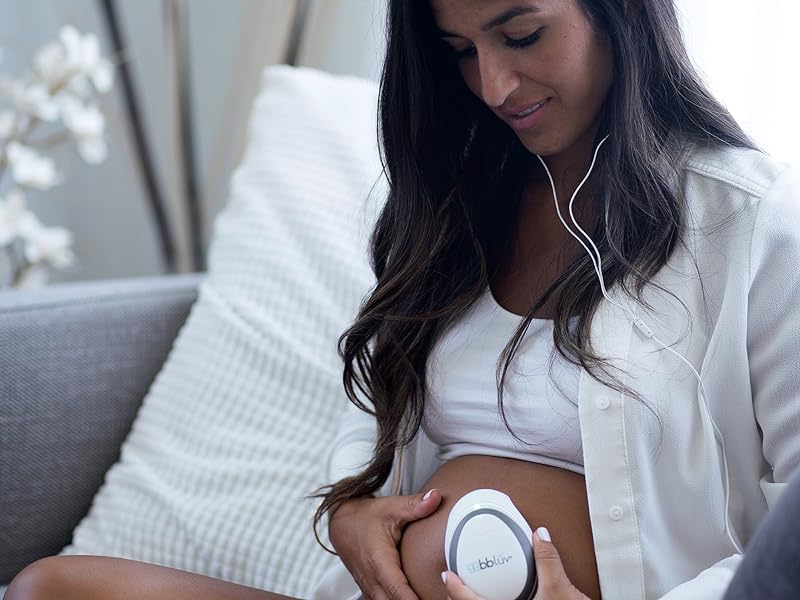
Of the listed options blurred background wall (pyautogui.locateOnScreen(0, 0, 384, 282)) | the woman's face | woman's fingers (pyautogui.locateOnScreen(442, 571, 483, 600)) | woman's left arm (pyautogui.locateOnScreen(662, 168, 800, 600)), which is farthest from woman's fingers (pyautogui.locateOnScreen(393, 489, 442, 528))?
blurred background wall (pyautogui.locateOnScreen(0, 0, 384, 282))

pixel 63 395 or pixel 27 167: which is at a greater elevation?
pixel 27 167

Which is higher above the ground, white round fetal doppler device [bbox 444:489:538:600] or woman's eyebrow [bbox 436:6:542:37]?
woman's eyebrow [bbox 436:6:542:37]

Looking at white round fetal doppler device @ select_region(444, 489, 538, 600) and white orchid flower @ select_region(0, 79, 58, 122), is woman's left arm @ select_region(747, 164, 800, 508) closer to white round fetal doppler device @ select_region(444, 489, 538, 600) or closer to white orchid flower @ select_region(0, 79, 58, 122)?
white round fetal doppler device @ select_region(444, 489, 538, 600)

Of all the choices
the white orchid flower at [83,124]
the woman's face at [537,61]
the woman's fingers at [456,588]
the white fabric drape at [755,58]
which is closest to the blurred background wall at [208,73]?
the white fabric drape at [755,58]

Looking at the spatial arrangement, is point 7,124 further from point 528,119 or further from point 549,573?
point 549,573

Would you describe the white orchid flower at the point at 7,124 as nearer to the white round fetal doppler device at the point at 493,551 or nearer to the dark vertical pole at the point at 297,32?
the dark vertical pole at the point at 297,32

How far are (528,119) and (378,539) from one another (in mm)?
473

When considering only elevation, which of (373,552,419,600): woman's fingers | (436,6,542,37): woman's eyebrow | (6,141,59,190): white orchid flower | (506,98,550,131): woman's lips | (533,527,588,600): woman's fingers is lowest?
(373,552,419,600): woman's fingers

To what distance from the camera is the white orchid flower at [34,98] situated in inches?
70.2

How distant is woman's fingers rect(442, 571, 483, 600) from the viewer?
2.85 feet

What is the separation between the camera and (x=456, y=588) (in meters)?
0.88

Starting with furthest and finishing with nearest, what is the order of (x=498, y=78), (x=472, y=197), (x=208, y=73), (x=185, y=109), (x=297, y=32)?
1. (x=208, y=73)
2. (x=185, y=109)
3. (x=297, y=32)
4. (x=472, y=197)
5. (x=498, y=78)

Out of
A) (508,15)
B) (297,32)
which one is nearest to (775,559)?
(508,15)

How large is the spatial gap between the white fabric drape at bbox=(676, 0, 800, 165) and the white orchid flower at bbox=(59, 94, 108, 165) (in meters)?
1.11
